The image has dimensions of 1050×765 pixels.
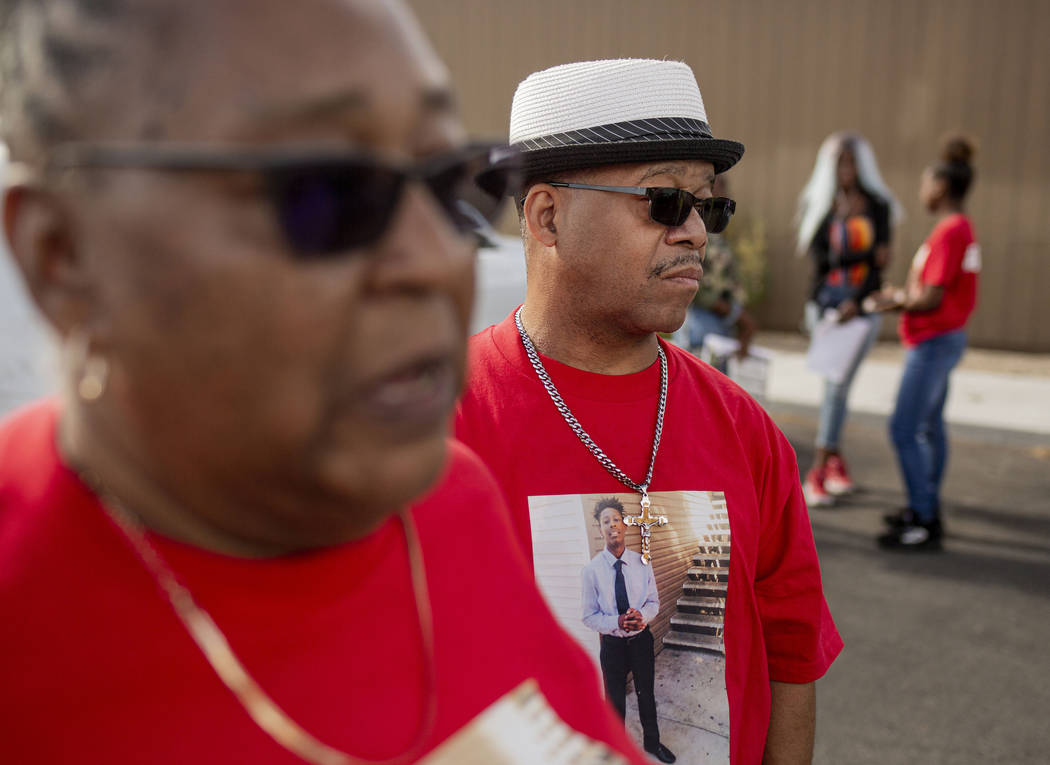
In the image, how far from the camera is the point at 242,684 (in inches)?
33.8

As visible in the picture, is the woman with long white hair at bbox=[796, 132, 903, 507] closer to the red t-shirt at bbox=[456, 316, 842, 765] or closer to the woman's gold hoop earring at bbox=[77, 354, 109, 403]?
the red t-shirt at bbox=[456, 316, 842, 765]

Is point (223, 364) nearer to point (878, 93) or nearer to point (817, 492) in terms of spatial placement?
point (817, 492)

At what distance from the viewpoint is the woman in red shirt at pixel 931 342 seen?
589cm

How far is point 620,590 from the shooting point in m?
1.94

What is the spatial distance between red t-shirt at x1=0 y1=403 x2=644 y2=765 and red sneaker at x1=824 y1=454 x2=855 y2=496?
619 cm

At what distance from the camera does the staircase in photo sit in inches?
77.0

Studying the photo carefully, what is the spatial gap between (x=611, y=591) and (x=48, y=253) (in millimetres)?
1330

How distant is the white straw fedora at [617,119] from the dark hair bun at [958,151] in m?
4.48

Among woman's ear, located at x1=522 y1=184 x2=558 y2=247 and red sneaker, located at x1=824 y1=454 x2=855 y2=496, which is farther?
red sneaker, located at x1=824 y1=454 x2=855 y2=496

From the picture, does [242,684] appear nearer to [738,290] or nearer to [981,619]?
[981,619]

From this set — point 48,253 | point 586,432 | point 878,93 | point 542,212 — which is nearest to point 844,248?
point 542,212

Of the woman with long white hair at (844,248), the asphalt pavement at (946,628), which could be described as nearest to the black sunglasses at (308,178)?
the asphalt pavement at (946,628)

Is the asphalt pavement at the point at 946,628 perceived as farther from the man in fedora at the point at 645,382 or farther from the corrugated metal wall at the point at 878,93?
the corrugated metal wall at the point at 878,93

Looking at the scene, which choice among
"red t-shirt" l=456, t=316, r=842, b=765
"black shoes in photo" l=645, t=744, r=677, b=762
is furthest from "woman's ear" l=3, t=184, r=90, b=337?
"black shoes in photo" l=645, t=744, r=677, b=762
